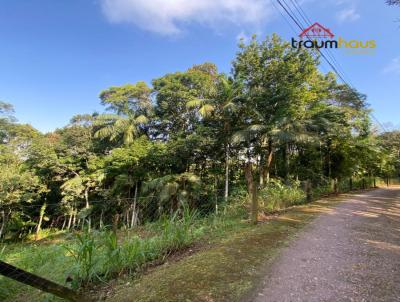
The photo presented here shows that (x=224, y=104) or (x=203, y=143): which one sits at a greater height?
(x=224, y=104)

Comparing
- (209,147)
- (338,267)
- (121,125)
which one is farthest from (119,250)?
(121,125)

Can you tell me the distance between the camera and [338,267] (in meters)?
2.95

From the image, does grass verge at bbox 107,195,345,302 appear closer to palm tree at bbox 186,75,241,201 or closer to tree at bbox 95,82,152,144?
palm tree at bbox 186,75,241,201

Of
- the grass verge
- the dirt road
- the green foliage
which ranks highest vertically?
the green foliage

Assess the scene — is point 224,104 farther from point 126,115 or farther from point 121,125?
point 126,115

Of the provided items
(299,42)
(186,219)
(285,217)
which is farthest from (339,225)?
(299,42)

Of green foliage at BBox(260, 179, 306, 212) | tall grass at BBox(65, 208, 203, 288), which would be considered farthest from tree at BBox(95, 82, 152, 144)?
tall grass at BBox(65, 208, 203, 288)

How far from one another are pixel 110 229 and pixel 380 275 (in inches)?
135

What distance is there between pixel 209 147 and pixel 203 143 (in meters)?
0.72

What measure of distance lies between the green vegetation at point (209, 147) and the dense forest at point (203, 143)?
60 millimetres

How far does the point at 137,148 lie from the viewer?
40.9 feet

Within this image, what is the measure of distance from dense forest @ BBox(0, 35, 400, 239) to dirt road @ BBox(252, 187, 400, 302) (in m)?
2.77

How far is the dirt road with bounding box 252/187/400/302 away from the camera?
2.29 metres

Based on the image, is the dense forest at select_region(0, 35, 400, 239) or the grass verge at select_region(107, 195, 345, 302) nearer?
the grass verge at select_region(107, 195, 345, 302)
